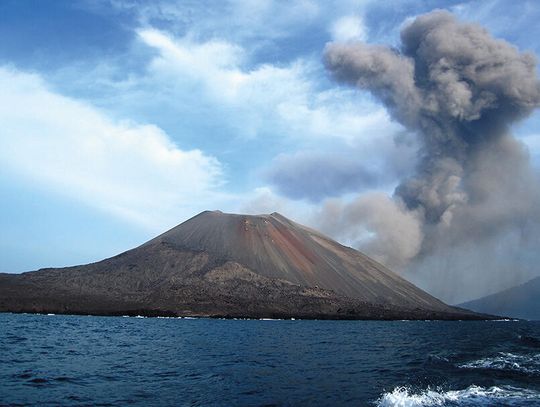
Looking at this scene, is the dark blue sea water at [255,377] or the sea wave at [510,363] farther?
the sea wave at [510,363]

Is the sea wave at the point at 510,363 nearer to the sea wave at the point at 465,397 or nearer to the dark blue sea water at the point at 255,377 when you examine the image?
the dark blue sea water at the point at 255,377

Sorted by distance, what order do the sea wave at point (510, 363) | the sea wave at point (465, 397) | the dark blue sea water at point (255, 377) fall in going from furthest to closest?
the sea wave at point (510, 363)
the dark blue sea water at point (255, 377)
the sea wave at point (465, 397)

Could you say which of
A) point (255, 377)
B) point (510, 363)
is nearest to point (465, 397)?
point (255, 377)

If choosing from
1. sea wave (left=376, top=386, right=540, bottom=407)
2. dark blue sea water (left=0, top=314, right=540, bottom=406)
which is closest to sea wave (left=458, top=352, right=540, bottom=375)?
dark blue sea water (left=0, top=314, right=540, bottom=406)

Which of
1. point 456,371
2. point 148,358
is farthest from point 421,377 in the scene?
point 148,358

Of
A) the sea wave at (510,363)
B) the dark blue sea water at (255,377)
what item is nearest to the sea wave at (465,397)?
the dark blue sea water at (255,377)

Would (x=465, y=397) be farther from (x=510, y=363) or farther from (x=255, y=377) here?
(x=510, y=363)

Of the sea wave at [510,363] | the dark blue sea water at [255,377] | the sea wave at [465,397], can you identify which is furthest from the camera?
the sea wave at [510,363]

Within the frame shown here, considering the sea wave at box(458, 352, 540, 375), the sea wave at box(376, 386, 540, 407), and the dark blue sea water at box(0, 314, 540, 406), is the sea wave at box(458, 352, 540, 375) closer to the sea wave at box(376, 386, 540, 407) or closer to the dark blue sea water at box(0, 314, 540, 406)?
the dark blue sea water at box(0, 314, 540, 406)
